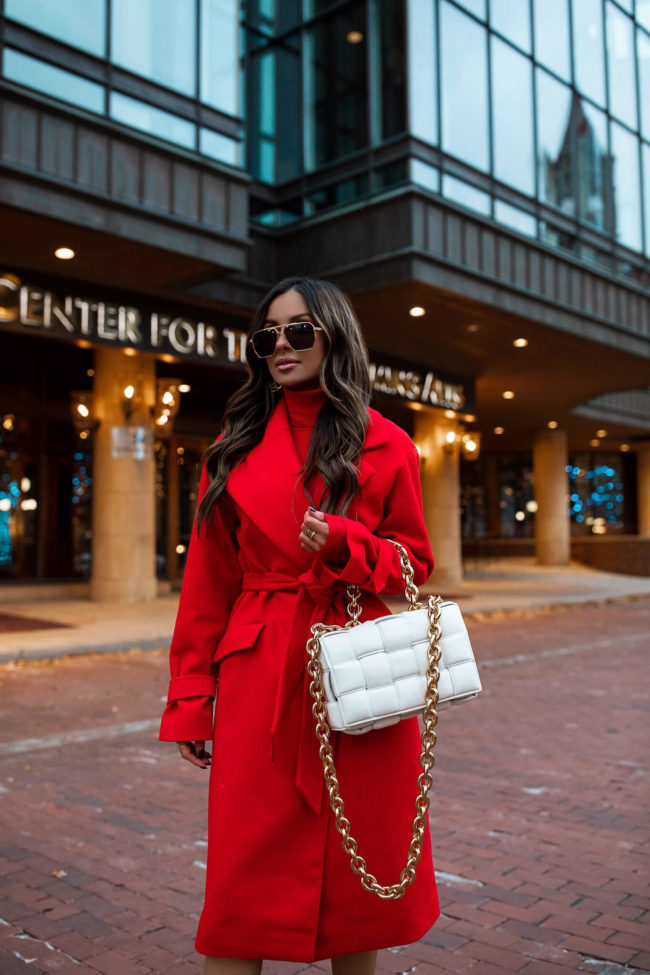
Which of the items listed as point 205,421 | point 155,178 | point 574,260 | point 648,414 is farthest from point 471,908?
point 648,414

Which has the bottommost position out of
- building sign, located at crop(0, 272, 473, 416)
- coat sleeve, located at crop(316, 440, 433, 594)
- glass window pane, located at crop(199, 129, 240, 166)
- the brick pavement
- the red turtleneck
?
the brick pavement

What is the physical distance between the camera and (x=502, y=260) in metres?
→ 16.5

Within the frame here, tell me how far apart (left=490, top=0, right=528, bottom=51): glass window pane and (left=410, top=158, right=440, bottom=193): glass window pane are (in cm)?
415

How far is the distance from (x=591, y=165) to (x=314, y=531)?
20478 mm

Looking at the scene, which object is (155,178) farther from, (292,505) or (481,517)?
(481,517)

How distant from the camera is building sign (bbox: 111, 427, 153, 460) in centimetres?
1661

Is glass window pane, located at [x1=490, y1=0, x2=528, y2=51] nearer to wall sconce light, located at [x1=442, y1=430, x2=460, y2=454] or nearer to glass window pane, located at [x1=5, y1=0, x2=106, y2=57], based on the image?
glass window pane, located at [x1=5, y1=0, x2=106, y2=57]

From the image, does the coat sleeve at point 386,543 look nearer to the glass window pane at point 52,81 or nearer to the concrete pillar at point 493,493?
the glass window pane at point 52,81

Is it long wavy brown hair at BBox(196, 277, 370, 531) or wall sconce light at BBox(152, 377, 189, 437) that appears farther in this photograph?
wall sconce light at BBox(152, 377, 189, 437)

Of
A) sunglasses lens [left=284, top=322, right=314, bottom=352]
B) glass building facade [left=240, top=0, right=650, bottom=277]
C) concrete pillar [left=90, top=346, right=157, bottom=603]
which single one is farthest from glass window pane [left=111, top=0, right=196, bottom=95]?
sunglasses lens [left=284, top=322, right=314, bottom=352]

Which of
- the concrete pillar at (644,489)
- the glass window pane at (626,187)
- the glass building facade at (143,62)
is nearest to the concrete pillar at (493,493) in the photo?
the concrete pillar at (644,489)

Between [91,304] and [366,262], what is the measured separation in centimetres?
461

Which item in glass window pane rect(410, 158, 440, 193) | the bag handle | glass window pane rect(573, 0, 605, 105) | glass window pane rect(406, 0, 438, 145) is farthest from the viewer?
glass window pane rect(573, 0, 605, 105)

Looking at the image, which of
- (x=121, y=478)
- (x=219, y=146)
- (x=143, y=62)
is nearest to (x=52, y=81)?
(x=143, y=62)
